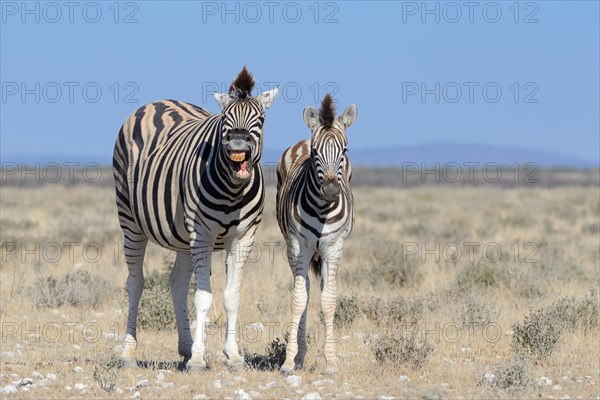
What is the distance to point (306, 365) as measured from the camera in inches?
343

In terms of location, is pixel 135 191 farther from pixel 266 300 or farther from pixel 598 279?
pixel 598 279

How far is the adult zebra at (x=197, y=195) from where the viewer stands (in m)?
8.03

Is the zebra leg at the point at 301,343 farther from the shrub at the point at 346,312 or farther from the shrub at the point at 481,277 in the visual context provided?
the shrub at the point at 481,277

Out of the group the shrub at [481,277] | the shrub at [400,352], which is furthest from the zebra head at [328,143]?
the shrub at [481,277]

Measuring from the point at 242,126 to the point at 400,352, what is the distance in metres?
2.38

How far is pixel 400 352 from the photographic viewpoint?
841 centimetres

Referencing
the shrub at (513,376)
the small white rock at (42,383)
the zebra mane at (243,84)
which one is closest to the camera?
the shrub at (513,376)

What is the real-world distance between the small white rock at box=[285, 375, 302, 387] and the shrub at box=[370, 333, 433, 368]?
963 millimetres

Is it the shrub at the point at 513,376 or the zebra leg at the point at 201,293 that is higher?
the zebra leg at the point at 201,293

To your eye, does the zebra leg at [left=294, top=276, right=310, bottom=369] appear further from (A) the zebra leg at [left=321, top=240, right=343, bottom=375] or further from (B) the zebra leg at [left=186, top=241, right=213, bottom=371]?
(B) the zebra leg at [left=186, top=241, right=213, bottom=371]

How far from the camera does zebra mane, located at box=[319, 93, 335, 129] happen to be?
834 centimetres

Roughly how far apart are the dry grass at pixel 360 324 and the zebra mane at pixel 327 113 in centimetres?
197

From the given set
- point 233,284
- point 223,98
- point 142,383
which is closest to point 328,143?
point 223,98

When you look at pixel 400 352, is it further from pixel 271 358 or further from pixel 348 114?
pixel 348 114
